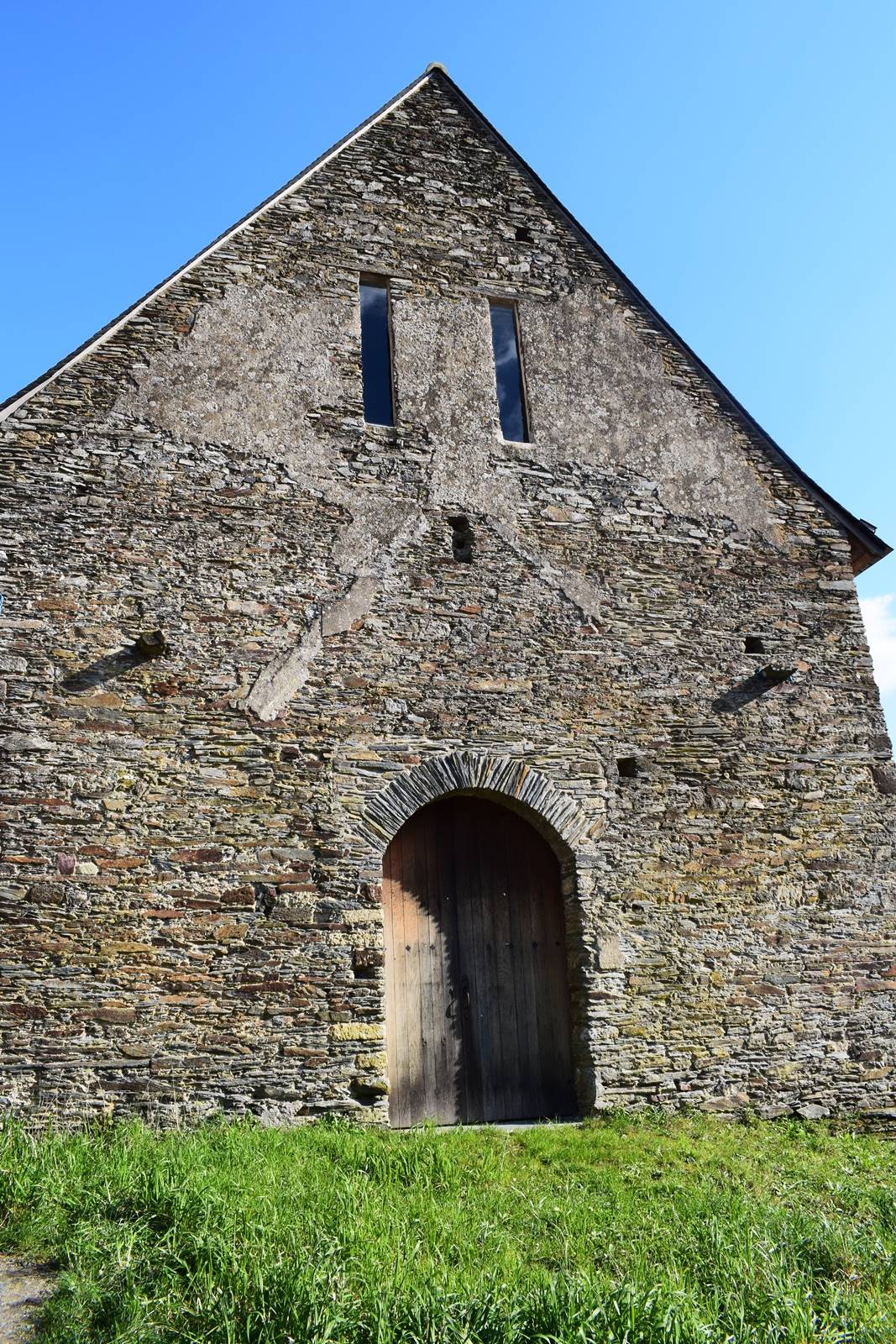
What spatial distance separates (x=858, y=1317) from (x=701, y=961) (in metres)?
3.76

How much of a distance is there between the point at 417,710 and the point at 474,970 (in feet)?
6.33

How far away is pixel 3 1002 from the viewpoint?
5809 millimetres

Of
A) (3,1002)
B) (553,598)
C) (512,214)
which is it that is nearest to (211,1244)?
(3,1002)

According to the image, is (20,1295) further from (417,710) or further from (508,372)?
(508,372)

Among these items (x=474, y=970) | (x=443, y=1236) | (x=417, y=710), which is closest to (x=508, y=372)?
(x=417, y=710)

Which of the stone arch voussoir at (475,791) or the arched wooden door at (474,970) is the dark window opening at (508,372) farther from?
the arched wooden door at (474,970)

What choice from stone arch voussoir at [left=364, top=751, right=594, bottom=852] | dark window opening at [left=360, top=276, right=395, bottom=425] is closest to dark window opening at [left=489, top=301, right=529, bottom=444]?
dark window opening at [left=360, top=276, right=395, bottom=425]

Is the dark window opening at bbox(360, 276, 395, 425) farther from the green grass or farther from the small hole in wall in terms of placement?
the green grass

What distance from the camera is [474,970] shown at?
6.95m

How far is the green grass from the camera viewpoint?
126 inches

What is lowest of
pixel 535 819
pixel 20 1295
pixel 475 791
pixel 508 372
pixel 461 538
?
pixel 20 1295

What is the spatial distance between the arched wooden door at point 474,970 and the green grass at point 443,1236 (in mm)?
697

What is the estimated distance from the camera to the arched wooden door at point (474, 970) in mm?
6691

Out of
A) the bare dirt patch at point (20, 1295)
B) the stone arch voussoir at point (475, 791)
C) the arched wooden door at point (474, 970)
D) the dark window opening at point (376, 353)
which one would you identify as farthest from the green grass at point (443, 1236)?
the dark window opening at point (376, 353)
